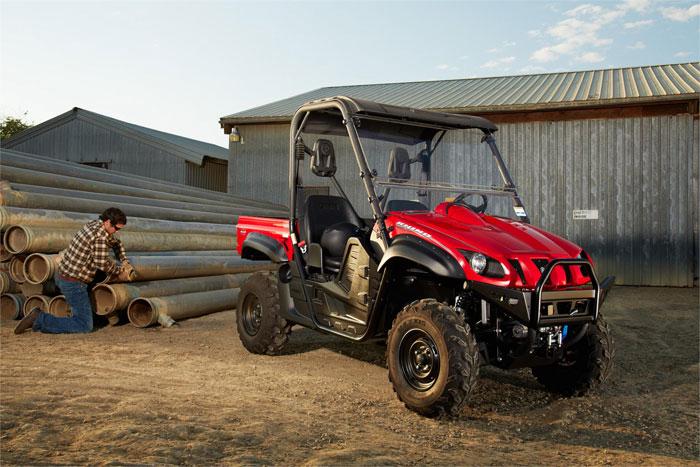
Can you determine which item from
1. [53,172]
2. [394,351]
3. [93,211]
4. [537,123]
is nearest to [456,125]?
[394,351]

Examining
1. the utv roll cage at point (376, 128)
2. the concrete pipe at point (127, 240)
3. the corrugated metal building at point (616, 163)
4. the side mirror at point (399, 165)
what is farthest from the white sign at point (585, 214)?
the side mirror at point (399, 165)

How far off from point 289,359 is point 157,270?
10.7 ft

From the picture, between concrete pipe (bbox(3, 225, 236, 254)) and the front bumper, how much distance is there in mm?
6118

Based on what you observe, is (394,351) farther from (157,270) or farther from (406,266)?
(157,270)

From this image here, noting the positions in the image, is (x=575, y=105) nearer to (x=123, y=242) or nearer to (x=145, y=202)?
(x=145, y=202)

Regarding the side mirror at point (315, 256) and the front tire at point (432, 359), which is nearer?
the front tire at point (432, 359)

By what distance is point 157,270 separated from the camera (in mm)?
9273

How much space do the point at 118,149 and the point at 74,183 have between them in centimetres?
1283

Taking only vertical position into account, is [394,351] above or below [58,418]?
above

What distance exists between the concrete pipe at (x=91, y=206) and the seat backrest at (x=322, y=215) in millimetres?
4715

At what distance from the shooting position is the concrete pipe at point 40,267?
848 centimetres

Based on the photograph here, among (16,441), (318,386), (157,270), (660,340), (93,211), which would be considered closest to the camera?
(16,441)

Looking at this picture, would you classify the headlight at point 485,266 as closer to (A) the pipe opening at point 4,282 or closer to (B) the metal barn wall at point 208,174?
(A) the pipe opening at point 4,282

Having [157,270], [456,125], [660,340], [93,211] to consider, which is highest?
A: [456,125]
